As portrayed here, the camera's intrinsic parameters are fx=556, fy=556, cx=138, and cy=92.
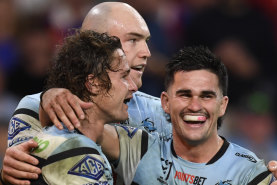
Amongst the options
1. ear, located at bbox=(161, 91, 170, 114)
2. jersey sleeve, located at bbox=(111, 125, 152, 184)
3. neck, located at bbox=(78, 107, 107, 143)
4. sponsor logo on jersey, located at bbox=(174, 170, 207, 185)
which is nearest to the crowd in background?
ear, located at bbox=(161, 91, 170, 114)

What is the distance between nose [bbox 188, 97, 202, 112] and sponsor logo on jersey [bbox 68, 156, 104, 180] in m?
0.90

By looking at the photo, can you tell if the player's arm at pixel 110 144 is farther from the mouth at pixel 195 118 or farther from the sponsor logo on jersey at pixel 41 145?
the sponsor logo on jersey at pixel 41 145

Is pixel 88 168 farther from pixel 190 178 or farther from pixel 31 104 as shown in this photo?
pixel 31 104

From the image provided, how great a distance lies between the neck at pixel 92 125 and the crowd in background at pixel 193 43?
2900 millimetres

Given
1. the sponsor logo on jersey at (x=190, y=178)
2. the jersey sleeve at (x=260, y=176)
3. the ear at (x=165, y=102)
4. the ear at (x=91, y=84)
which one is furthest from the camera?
the ear at (x=165, y=102)

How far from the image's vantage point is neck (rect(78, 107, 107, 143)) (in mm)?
3027

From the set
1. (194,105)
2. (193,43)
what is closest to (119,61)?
(194,105)

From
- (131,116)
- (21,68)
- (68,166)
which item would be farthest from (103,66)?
(21,68)

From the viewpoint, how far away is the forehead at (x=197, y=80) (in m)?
3.51

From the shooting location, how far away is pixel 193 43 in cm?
670

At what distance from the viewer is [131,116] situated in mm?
3977

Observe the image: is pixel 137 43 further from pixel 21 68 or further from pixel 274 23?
pixel 274 23

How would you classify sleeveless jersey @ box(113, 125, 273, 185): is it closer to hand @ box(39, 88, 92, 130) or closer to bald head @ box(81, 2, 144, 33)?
hand @ box(39, 88, 92, 130)

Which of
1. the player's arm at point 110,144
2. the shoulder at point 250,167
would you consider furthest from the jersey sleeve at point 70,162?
the shoulder at point 250,167
